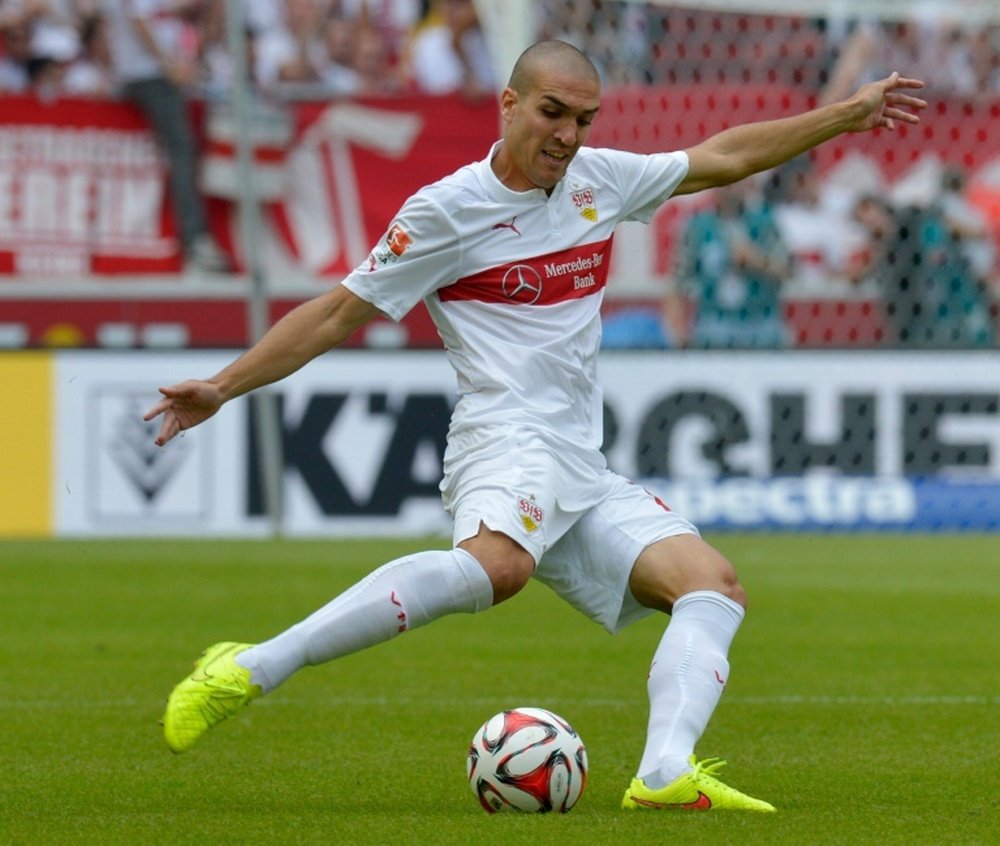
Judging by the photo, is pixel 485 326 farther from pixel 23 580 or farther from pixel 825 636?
pixel 23 580

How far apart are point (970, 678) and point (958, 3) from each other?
878cm

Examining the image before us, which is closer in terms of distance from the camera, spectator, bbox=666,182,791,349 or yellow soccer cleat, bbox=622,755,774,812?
yellow soccer cleat, bbox=622,755,774,812

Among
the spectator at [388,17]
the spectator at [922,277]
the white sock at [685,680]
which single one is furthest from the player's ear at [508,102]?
the spectator at [388,17]

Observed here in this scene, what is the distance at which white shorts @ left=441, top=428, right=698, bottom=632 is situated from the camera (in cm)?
559

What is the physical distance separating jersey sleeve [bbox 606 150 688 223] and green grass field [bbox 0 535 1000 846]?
1.66 m

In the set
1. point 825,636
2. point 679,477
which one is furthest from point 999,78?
point 825,636

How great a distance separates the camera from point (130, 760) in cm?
642

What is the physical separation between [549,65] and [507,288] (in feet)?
2.03

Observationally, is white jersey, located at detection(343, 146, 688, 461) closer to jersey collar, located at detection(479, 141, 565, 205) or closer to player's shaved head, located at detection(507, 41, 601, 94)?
jersey collar, located at detection(479, 141, 565, 205)

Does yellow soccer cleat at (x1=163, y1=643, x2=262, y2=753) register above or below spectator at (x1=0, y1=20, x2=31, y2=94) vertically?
below

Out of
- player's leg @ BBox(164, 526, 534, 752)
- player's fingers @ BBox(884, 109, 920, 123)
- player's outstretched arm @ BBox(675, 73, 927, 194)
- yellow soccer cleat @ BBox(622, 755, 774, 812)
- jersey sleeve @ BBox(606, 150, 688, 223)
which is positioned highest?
player's fingers @ BBox(884, 109, 920, 123)

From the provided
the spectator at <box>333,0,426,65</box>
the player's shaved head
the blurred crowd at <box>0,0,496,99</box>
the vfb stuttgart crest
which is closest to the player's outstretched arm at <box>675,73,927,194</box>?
the vfb stuttgart crest

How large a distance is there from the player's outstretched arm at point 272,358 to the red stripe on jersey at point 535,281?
290 mm

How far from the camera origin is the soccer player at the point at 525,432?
5434 mm
